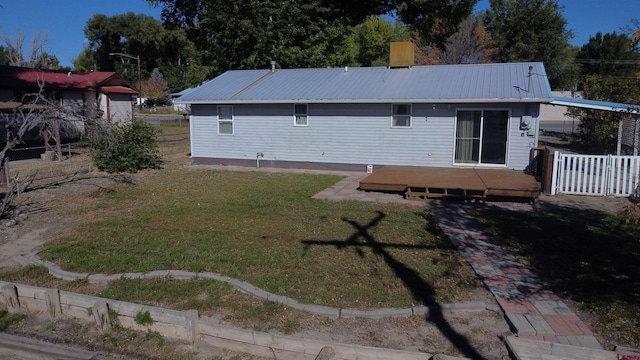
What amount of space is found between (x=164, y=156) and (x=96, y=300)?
1631 cm

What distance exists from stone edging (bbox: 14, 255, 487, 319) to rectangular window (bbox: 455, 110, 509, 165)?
9869 mm

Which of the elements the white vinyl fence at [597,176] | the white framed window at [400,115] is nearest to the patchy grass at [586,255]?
the white vinyl fence at [597,176]

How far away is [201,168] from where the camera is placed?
17.5 meters

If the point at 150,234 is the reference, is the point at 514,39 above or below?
above

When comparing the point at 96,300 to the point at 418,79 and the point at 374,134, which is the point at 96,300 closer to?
the point at 374,134

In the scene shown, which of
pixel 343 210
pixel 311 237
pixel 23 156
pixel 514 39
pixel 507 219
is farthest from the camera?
pixel 514 39

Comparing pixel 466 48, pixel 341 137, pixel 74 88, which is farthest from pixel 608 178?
pixel 466 48

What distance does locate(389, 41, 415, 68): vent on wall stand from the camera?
17.8 meters

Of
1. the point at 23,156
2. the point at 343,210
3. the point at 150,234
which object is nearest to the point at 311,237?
the point at 343,210

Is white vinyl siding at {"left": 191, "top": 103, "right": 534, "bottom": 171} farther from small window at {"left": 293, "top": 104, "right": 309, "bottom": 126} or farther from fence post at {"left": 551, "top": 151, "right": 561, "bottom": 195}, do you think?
fence post at {"left": 551, "top": 151, "right": 561, "bottom": 195}

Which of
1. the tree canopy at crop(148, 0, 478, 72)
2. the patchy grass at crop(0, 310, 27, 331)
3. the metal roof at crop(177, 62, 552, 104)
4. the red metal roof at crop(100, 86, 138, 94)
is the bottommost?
the patchy grass at crop(0, 310, 27, 331)

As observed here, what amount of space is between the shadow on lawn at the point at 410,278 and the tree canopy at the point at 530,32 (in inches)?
1728

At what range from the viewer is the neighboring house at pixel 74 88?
2558 centimetres

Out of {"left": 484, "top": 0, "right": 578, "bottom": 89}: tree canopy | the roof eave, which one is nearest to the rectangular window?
the roof eave
